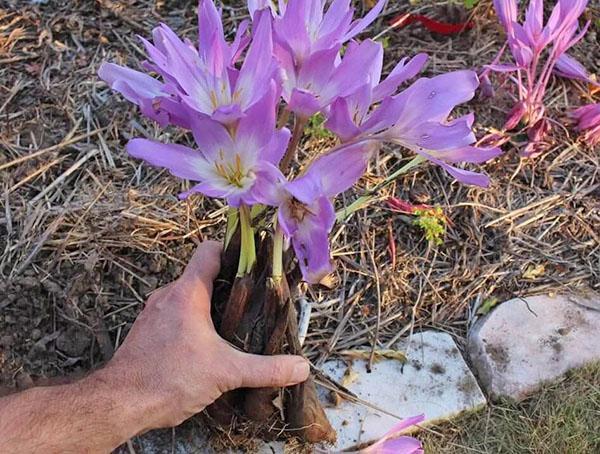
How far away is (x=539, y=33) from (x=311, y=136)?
2.51 ft

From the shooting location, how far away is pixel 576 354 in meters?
2.16

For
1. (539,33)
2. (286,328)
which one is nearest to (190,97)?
(286,328)

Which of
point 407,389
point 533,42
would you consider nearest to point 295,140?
point 407,389

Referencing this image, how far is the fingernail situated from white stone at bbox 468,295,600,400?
0.73 metres

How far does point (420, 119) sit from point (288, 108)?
22 centimetres

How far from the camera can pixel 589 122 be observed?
258 centimetres

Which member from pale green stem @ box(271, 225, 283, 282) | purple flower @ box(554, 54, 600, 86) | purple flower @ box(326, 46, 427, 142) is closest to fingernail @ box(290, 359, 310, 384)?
pale green stem @ box(271, 225, 283, 282)

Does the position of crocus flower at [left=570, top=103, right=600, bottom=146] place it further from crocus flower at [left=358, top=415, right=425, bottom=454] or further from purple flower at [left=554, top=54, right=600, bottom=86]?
crocus flower at [left=358, top=415, right=425, bottom=454]

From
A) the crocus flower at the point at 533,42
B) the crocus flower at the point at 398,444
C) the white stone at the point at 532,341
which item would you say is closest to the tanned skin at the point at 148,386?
the crocus flower at the point at 398,444

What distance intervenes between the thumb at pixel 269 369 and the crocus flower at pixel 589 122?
1.53m

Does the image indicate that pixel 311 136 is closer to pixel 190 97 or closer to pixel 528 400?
pixel 528 400

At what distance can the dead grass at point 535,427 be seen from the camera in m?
1.98

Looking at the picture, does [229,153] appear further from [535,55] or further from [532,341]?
[535,55]

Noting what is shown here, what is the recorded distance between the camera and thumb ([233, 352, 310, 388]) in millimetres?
1514
